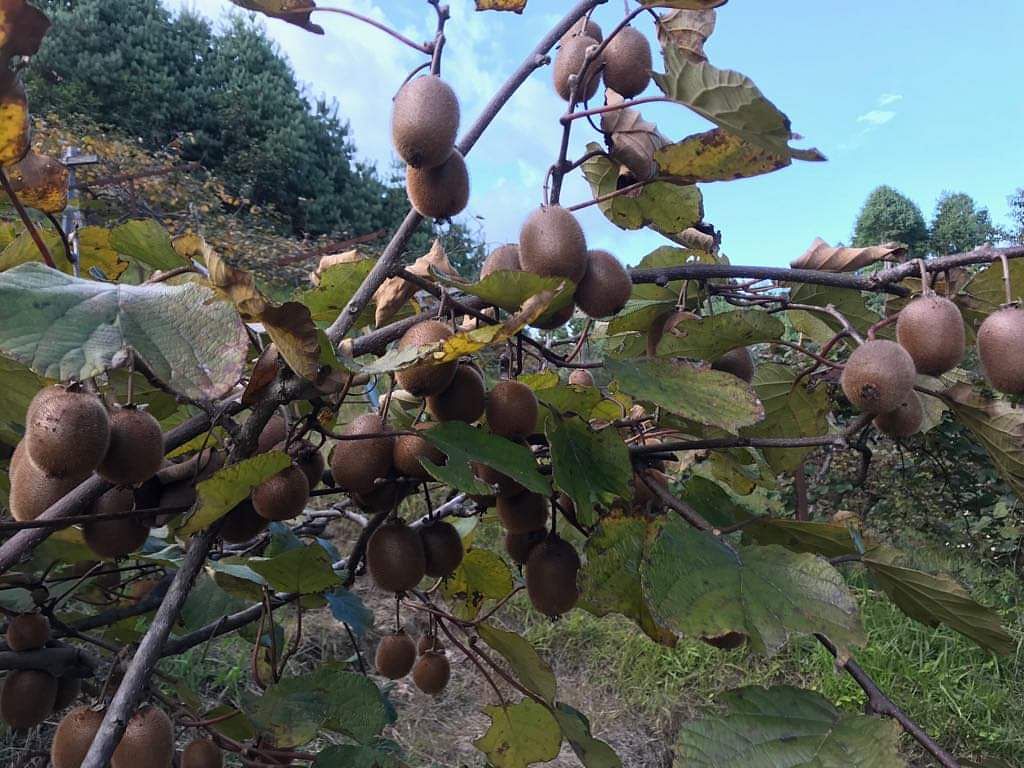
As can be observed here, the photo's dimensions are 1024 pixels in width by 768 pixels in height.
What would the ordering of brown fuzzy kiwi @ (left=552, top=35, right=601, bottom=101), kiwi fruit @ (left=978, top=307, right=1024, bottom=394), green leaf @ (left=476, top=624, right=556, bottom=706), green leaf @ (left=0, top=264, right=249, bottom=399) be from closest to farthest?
green leaf @ (left=0, top=264, right=249, bottom=399), kiwi fruit @ (left=978, top=307, right=1024, bottom=394), brown fuzzy kiwi @ (left=552, top=35, right=601, bottom=101), green leaf @ (left=476, top=624, right=556, bottom=706)

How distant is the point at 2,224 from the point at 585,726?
91cm

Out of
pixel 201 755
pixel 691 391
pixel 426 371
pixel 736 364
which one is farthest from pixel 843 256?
pixel 201 755

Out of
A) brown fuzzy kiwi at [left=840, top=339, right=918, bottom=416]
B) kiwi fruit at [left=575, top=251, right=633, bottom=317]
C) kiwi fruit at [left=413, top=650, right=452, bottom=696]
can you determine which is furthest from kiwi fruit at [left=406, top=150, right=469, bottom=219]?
kiwi fruit at [left=413, top=650, right=452, bottom=696]

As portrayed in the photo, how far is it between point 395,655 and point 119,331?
2.57ft

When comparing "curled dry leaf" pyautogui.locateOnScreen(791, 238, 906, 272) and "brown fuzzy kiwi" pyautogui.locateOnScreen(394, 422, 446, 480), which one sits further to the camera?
"curled dry leaf" pyautogui.locateOnScreen(791, 238, 906, 272)

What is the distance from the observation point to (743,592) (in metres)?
0.62

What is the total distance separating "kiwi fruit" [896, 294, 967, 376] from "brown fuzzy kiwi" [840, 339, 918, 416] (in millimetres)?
19

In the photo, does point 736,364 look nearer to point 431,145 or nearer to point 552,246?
point 552,246

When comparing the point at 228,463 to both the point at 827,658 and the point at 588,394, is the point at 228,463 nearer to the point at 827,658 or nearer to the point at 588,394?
the point at 588,394

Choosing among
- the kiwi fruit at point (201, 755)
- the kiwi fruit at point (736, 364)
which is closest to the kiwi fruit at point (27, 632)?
the kiwi fruit at point (201, 755)

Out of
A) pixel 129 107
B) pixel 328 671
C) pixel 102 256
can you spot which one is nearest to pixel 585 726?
pixel 328 671

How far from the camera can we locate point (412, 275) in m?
0.63

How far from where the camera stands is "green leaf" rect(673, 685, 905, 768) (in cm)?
58

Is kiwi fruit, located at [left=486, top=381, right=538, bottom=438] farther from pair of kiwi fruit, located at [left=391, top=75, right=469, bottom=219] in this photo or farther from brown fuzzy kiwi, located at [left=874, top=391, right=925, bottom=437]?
brown fuzzy kiwi, located at [left=874, top=391, right=925, bottom=437]
